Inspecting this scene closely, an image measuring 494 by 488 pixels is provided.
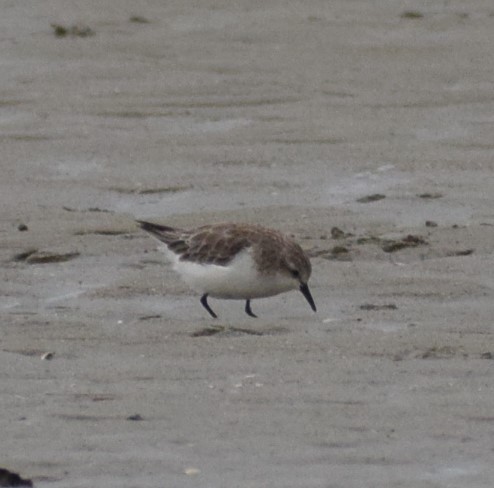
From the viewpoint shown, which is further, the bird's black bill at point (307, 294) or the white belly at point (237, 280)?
the white belly at point (237, 280)

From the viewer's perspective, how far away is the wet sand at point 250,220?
7.32m

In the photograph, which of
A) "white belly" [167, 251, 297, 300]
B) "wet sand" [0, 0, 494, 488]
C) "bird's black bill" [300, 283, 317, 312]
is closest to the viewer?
"wet sand" [0, 0, 494, 488]

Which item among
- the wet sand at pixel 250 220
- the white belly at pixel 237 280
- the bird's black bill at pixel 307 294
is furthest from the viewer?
the white belly at pixel 237 280

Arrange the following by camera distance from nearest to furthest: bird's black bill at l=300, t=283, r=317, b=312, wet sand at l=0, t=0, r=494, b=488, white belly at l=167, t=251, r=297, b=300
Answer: wet sand at l=0, t=0, r=494, b=488
bird's black bill at l=300, t=283, r=317, b=312
white belly at l=167, t=251, r=297, b=300

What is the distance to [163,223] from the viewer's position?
36.8ft

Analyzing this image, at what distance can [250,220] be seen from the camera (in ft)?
37.0

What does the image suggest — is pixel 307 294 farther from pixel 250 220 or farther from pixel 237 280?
pixel 250 220

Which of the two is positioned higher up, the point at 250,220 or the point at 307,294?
the point at 307,294

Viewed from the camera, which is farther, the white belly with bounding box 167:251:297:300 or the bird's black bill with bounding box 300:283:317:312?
the white belly with bounding box 167:251:297:300

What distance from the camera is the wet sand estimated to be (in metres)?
7.32

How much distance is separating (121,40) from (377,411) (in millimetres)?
8594

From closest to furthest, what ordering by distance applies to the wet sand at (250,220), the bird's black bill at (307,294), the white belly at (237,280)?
the wet sand at (250,220)
the bird's black bill at (307,294)
the white belly at (237,280)

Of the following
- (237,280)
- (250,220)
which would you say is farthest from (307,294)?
(250,220)

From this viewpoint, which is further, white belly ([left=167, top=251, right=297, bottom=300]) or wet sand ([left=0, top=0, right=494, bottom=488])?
white belly ([left=167, top=251, right=297, bottom=300])
